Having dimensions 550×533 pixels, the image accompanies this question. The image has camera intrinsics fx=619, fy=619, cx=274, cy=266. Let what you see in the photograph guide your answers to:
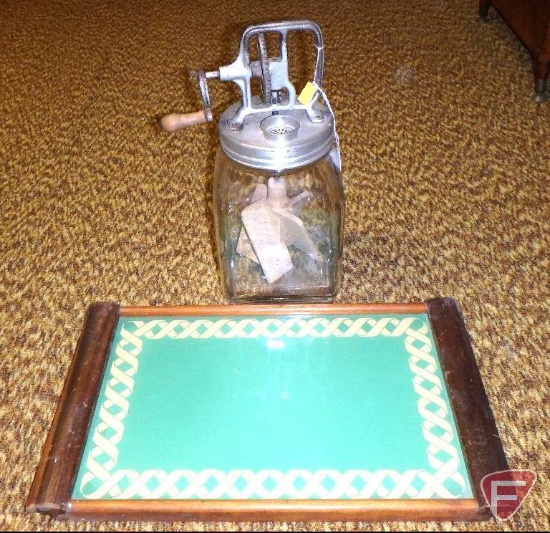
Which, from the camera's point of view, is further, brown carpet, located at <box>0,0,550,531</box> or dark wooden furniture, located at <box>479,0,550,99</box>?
dark wooden furniture, located at <box>479,0,550,99</box>

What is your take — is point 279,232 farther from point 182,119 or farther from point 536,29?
point 536,29

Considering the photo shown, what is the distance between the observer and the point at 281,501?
510 mm

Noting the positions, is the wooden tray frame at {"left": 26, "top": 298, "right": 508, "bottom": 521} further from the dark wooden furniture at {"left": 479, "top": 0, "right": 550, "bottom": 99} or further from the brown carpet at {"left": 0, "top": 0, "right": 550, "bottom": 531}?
the dark wooden furniture at {"left": 479, "top": 0, "right": 550, "bottom": 99}

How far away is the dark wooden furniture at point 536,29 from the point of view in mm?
1082

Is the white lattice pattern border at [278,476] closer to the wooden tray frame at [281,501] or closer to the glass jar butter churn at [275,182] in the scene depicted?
the wooden tray frame at [281,501]

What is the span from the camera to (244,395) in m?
0.60

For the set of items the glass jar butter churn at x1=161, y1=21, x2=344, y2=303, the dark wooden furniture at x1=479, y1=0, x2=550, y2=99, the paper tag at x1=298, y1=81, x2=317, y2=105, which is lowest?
the dark wooden furniture at x1=479, y1=0, x2=550, y2=99

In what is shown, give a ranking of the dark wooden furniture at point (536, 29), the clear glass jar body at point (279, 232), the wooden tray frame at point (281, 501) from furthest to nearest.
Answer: the dark wooden furniture at point (536, 29), the clear glass jar body at point (279, 232), the wooden tray frame at point (281, 501)

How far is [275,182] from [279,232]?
0.19 ft

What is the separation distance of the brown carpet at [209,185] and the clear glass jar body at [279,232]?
0.07m

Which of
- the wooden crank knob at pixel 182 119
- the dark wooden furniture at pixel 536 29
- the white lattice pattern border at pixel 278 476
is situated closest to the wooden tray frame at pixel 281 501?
the white lattice pattern border at pixel 278 476

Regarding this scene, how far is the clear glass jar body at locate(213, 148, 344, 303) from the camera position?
2.15 feet

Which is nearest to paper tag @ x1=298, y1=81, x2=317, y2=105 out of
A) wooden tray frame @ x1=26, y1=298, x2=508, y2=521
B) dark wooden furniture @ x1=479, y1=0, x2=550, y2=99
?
wooden tray frame @ x1=26, y1=298, x2=508, y2=521

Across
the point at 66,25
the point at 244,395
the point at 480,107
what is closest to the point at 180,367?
the point at 244,395
